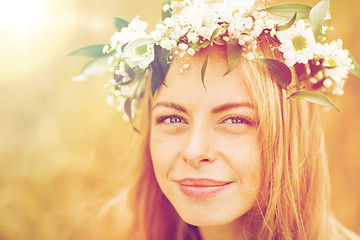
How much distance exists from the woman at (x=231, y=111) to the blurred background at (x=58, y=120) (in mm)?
611

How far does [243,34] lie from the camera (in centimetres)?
95

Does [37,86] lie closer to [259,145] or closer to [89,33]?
[89,33]

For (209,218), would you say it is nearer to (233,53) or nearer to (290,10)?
(233,53)

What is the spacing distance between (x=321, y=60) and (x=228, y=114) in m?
0.43

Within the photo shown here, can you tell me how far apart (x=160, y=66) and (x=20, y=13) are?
974 millimetres

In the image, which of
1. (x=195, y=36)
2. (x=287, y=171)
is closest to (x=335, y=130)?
(x=287, y=171)

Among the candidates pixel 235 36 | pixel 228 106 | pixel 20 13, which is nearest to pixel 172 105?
pixel 228 106

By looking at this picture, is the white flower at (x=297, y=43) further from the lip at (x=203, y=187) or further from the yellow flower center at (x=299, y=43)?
the lip at (x=203, y=187)

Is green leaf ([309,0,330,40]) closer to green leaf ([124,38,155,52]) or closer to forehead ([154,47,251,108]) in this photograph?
forehead ([154,47,251,108])

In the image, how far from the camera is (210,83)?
3.12 ft

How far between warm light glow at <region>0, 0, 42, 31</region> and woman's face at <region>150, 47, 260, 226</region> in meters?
0.98

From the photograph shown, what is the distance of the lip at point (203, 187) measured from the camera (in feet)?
3.22

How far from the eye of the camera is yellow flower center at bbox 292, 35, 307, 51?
0.94m

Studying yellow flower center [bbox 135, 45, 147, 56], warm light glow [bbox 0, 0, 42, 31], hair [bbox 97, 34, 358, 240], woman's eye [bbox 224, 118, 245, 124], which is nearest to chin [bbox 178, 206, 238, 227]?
hair [bbox 97, 34, 358, 240]
